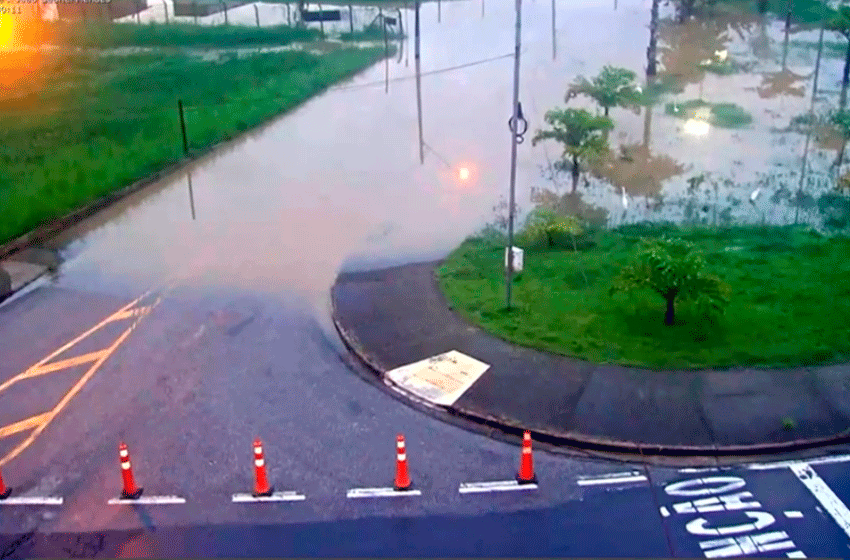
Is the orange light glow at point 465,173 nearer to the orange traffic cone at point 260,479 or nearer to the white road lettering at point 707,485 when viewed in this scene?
the white road lettering at point 707,485

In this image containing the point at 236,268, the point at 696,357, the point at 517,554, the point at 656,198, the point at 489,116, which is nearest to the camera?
the point at 517,554

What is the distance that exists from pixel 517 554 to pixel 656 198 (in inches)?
554

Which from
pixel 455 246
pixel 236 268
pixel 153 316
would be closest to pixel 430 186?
pixel 455 246

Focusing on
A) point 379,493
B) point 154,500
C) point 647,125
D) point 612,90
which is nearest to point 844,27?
point 647,125

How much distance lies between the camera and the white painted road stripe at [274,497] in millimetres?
10930

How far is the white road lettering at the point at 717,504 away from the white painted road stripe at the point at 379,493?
310cm

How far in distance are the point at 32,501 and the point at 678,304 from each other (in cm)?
1022

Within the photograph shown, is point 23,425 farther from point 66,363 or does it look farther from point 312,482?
point 312,482

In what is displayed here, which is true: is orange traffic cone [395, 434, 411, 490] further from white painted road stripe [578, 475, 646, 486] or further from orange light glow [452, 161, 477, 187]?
orange light glow [452, 161, 477, 187]

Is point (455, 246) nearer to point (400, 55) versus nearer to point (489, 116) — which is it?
point (489, 116)

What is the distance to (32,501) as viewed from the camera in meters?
11.1

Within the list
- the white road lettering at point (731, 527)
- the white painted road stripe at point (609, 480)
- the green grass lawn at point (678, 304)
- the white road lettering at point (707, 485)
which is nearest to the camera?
the white road lettering at point (731, 527)

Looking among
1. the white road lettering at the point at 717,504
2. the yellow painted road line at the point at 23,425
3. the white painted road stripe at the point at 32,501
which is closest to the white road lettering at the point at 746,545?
the white road lettering at the point at 717,504

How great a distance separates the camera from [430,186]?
23.9 meters
